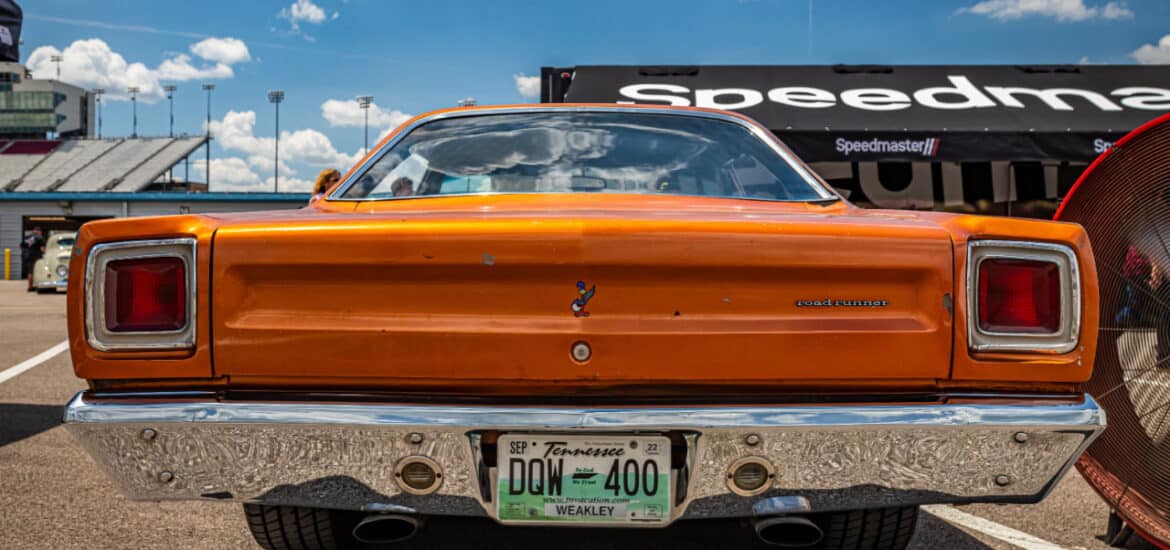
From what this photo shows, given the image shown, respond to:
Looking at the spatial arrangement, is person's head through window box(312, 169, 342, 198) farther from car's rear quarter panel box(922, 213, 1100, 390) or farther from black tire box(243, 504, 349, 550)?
car's rear quarter panel box(922, 213, 1100, 390)

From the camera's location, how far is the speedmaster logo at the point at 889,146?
837cm

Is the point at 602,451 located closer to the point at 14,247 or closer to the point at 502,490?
the point at 502,490

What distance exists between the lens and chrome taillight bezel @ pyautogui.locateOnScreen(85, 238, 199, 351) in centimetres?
191

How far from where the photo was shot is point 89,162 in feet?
162

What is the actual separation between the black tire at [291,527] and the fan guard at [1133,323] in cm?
229

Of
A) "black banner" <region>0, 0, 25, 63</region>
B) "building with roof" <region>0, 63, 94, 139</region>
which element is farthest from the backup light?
"building with roof" <region>0, 63, 94, 139</region>

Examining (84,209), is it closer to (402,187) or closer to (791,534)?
(402,187)

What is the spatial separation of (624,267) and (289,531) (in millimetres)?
1219

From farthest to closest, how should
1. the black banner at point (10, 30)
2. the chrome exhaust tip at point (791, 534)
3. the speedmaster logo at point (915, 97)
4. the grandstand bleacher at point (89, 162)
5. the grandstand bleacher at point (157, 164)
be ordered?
the grandstand bleacher at point (89, 162)
the grandstand bleacher at point (157, 164)
the black banner at point (10, 30)
the speedmaster logo at point (915, 97)
the chrome exhaust tip at point (791, 534)

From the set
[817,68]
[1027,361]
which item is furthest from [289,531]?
[817,68]

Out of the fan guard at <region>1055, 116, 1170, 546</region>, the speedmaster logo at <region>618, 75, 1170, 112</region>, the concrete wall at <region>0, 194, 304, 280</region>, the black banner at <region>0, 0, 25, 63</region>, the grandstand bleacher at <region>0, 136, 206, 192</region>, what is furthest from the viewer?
the grandstand bleacher at <region>0, 136, 206, 192</region>

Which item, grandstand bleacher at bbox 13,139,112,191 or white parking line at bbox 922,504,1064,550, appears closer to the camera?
white parking line at bbox 922,504,1064,550

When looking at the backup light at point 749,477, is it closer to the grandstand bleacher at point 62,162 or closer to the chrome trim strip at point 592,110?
the chrome trim strip at point 592,110

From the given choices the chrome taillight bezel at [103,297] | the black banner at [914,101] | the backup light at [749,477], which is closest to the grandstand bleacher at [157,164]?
the black banner at [914,101]
